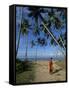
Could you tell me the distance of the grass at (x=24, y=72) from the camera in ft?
6.21

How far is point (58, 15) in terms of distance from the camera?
1987 millimetres

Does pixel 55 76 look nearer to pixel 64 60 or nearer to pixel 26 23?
pixel 64 60

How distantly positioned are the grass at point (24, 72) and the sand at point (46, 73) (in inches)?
1.3

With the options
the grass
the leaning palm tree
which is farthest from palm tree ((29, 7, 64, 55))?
the grass

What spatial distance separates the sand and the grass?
0.03m

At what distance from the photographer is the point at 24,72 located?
1.91 meters

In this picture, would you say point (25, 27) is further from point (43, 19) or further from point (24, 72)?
point (24, 72)

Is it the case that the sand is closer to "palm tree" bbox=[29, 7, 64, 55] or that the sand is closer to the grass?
the grass

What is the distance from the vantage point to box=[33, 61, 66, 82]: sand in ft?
6.39

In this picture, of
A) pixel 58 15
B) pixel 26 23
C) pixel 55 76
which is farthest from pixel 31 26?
pixel 55 76

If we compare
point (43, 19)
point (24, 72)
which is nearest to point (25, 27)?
point (43, 19)

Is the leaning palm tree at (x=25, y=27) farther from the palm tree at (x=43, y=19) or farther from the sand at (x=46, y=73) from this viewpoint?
the sand at (x=46, y=73)

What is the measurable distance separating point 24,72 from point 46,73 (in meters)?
0.14

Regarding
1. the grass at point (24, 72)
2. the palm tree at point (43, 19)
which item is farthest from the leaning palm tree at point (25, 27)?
the grass at point (24, 72)
